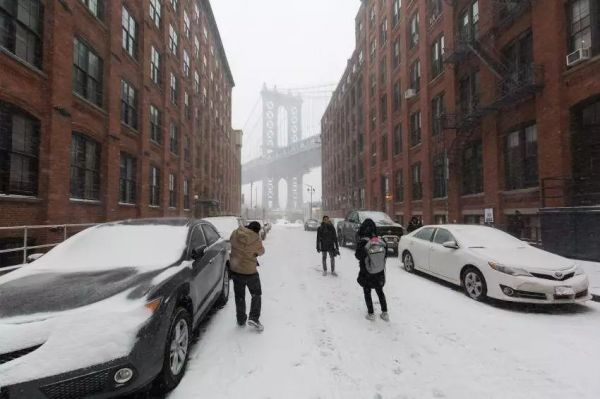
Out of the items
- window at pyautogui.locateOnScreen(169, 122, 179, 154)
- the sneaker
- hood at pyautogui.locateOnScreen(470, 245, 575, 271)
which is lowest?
the sneaker

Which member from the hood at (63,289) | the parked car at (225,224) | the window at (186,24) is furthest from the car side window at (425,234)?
the window at (186,24)

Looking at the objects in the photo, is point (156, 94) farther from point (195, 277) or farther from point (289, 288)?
point (195, 277)

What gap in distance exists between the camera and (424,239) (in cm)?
911

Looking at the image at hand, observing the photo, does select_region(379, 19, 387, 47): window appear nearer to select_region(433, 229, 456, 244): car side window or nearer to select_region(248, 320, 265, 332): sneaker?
select_region(433, 229, 456, 244): car side window

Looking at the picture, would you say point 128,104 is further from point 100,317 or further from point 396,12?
point 396,12

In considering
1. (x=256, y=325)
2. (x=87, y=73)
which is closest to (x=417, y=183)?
(x=87, y=73)

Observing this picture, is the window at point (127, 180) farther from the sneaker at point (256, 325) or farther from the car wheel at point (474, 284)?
the car wheel at point (474, 284)

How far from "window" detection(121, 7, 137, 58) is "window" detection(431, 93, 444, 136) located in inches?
704

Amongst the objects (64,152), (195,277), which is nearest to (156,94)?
(64,152)

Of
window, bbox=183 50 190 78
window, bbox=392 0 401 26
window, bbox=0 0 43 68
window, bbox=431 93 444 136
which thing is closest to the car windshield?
window, bbox=431 93 444 136

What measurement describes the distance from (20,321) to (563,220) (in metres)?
13.7

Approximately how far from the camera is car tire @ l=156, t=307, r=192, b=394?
3047mm

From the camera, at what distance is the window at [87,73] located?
12.1 m

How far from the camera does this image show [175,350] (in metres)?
3.33
